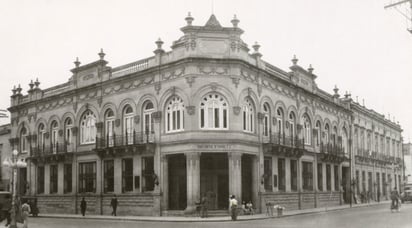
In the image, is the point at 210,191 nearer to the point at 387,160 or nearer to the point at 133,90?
the point at 133,90

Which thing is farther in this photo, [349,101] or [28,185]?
[349,101]

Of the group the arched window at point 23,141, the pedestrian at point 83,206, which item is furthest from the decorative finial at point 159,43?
the arched window at point 23,141

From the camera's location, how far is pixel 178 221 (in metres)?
28.9

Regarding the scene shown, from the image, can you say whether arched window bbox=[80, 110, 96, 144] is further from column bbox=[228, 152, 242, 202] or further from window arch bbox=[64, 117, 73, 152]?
column bbox=[228, 152, 242, 202]

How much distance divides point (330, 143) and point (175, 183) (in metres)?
19.9

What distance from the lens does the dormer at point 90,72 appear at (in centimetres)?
3878

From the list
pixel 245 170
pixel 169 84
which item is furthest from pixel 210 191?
pixel 169 84

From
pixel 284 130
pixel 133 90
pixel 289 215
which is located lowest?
pixel 289 215

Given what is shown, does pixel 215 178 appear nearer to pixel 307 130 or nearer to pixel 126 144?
pixel 126 144

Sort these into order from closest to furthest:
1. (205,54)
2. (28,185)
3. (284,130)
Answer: (205,54) < (284,130) < (28,185)

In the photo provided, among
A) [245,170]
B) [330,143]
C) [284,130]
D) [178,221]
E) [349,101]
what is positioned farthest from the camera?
[349,101]

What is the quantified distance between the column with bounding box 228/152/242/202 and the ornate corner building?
61 mm

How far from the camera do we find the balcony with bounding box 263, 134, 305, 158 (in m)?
36.0

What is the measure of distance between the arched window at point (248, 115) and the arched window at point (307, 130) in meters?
9.76
